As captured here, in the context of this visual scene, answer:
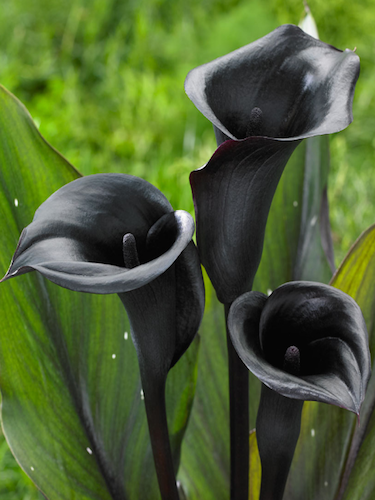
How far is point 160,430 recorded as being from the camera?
0.34 m

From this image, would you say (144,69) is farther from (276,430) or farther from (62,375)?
(276,430)

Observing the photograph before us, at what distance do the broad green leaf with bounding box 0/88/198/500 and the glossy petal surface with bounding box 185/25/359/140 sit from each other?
0.46 feet

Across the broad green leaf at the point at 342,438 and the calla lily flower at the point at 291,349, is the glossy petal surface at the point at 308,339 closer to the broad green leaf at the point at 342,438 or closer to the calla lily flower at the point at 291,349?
the calla lily flower at the point at 291,349

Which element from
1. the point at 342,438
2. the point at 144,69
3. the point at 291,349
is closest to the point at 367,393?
the point at 342,438

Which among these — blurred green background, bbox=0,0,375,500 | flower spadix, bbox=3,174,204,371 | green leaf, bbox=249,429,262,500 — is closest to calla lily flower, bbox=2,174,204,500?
flower spadix, bbox=3,174,204,371

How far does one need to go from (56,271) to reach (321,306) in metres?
0.15

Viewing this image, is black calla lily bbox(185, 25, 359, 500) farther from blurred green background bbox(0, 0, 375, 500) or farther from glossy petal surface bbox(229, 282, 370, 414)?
blurred green background bbox(0, 0, 375, 500)

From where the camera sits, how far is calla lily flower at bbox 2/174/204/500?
26 cm

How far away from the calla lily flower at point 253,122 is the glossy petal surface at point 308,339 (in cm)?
3

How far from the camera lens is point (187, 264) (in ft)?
0.99

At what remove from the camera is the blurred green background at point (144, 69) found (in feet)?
4.55

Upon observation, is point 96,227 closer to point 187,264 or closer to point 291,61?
point 187,264

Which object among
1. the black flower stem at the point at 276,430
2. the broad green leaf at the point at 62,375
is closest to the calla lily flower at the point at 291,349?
the black flower stem at the point at 276,430

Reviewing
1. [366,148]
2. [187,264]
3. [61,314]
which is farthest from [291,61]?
[366,148]
